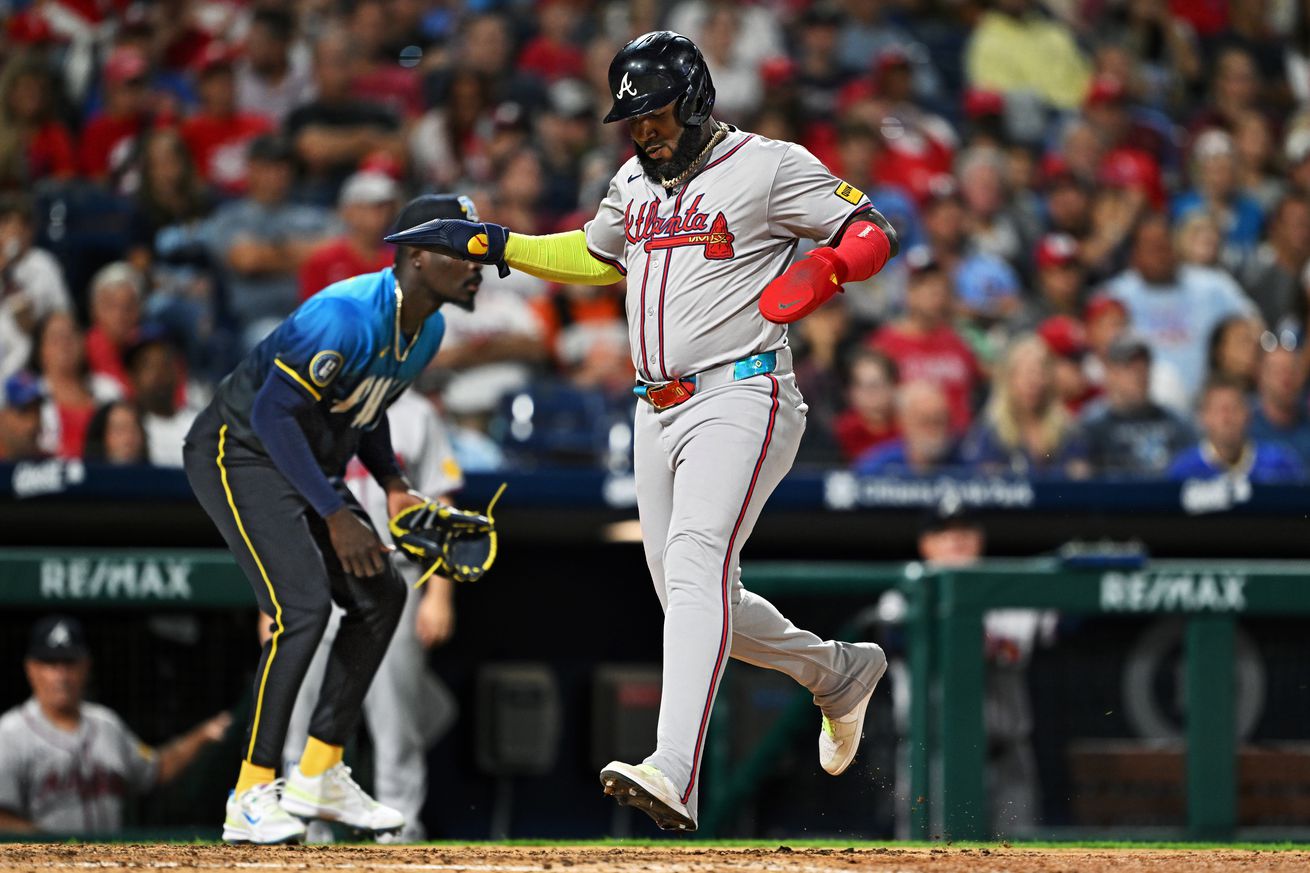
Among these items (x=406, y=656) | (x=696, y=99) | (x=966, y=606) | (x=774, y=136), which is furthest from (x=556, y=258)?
(x=774, y=136)

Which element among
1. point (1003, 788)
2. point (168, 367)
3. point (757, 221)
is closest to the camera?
point (757, 221)

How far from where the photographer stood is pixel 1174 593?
236 inches

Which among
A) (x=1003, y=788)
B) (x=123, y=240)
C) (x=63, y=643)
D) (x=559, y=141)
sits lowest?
(x=1003, y=788)

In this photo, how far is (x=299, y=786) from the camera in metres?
4.72

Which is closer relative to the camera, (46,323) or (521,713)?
(521,713)

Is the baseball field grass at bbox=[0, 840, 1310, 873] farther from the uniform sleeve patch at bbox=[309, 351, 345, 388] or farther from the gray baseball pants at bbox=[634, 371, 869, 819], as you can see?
the uniform sleeve patch at bbox=[309, 351, 345, 388]

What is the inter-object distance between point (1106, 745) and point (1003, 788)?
46 cm

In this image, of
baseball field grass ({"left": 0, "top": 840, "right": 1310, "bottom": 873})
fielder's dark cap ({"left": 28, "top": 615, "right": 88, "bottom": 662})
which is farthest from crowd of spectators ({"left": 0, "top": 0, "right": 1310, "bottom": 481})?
baseball field grass ({"left": 0, "top": 840, "right": 1310, "bottom": 873})

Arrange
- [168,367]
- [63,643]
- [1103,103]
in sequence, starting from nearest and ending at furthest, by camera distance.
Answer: [63,643]
[168,367]
[1103,103]

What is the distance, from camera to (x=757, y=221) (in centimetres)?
425

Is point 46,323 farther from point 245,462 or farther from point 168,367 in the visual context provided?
point 245,462

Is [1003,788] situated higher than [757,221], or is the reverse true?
[757,221]

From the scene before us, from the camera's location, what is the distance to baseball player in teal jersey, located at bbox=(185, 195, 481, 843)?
462cm

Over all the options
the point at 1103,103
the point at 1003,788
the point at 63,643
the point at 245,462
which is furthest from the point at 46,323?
the point at 1103,103
